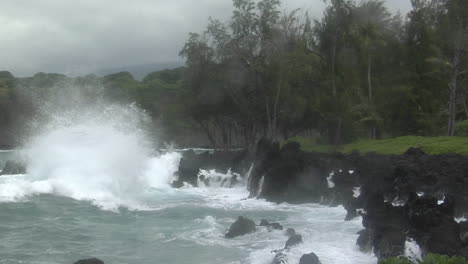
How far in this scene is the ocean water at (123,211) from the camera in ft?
40.5

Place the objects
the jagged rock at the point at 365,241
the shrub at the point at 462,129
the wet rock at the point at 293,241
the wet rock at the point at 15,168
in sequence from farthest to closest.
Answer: the wet rock at the point at 15,168
the shrub at the point at 462,129
the wet rock at the point at 293,241
the jagged rock at the point at 365,241

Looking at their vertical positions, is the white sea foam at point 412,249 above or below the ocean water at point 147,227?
above

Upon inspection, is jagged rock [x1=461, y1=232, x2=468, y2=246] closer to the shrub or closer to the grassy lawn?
the grassy lawn

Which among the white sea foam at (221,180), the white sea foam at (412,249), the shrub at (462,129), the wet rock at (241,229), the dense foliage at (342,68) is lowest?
the white sea foam at (221,180)

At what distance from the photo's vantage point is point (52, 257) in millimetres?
12031

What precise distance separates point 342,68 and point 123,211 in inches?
794

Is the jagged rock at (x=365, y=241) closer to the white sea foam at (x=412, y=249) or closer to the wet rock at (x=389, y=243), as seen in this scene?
the wet rock at (x=389, y=243)

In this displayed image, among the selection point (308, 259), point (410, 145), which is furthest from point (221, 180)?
point (308, 259)

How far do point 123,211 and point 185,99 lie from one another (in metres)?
22.7

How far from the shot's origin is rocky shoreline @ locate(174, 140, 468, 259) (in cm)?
1112

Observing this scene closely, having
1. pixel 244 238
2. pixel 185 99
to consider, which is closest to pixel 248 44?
pixel 185 99

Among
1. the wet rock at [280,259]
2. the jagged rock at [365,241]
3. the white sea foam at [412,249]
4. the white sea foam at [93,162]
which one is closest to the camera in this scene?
the wet rock at [280,259]

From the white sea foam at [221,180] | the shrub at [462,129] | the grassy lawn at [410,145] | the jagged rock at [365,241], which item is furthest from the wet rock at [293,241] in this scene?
the shrub at [462,129]

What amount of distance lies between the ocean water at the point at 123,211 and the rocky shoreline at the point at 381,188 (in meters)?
0.72
